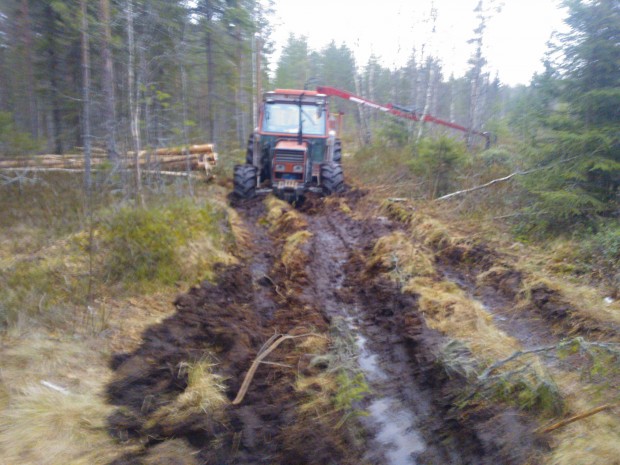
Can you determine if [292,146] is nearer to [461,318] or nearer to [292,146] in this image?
[292,146]

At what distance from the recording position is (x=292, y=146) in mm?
12609

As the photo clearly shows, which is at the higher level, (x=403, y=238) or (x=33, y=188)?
(x=33, y=188)

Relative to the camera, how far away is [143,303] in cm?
564

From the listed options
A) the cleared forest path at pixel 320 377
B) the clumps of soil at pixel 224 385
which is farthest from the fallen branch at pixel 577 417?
the clumps of soil at pixel 224 385

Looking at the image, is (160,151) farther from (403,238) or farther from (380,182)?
(403,238)

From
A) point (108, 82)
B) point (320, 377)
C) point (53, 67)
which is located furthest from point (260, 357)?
point (53, 67)

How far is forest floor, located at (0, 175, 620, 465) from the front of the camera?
3.32 meters

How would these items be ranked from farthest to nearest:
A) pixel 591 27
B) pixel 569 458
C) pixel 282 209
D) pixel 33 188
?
1. pixel 282 209
2. pixel 33 188
3. pixel 591 27
4. pixel 569 458

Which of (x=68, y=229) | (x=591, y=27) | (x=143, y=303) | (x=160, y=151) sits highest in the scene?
(x=591, y=27)

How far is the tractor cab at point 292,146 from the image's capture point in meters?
12.8

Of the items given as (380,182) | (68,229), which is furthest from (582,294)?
(380,182)

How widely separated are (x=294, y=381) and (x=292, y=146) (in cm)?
908

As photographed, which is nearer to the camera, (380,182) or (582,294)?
(582,294)

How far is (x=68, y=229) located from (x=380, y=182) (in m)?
10.1
